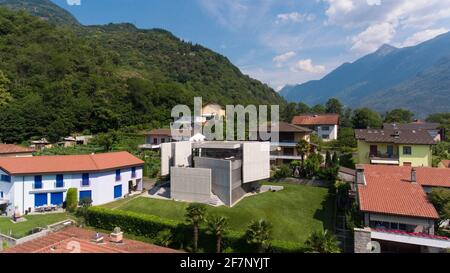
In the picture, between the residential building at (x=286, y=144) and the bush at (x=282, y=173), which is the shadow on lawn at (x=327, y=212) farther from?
the residential building at (x=286, y=144)

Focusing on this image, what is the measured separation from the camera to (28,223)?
27250 mm

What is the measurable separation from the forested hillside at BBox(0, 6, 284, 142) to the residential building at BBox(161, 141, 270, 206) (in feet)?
148

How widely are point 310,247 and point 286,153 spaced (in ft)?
99.7

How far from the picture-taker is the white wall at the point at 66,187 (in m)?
30.1

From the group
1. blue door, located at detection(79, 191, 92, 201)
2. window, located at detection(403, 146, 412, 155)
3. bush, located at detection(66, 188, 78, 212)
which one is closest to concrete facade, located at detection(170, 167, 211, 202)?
blue door, located at detection(79, 191, 92, 201)

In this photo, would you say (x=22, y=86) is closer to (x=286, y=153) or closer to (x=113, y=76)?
(x=113, y=76)

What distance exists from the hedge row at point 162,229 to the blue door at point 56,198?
610 cm

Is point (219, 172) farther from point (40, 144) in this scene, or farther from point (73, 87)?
point (73, 87)

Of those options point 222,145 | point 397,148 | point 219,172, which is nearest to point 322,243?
point 219,172

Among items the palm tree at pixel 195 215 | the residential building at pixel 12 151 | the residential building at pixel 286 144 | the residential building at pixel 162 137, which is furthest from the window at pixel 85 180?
the residential building at pixel 286 144

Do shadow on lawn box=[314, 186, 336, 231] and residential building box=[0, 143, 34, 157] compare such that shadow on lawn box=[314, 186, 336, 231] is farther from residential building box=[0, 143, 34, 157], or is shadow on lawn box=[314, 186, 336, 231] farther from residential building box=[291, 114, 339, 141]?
residential building box=[0, 143, 34, 157]

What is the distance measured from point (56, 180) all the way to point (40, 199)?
2.43m
